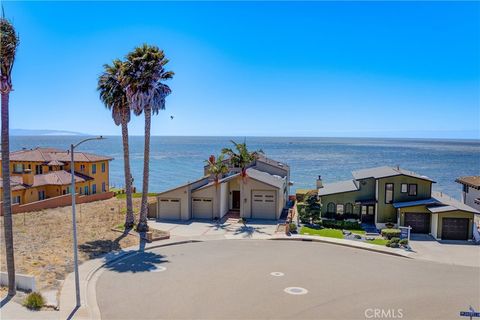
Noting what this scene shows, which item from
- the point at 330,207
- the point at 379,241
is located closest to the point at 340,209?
the point at 330,207

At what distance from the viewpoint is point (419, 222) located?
33.1 m

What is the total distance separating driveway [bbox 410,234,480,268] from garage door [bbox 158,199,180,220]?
20.5 m

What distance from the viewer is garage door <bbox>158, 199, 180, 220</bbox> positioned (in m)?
37.2

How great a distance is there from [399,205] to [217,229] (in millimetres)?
15841

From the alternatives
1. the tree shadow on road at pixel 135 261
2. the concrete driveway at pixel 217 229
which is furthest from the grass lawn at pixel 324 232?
the tree shadow on road at pixel 135 261

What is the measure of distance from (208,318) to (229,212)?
2392 centimetres

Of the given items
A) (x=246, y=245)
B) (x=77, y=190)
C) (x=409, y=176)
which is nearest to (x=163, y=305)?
(x=246, y=245)

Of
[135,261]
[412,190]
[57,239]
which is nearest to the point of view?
[135,261]

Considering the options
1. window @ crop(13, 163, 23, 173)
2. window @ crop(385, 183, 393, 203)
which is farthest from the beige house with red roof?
window @ crop(385, 183, 393, 203)

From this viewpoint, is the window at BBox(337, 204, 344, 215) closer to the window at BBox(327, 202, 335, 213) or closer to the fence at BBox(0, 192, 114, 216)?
the window at BBox(327, 202, 335, 213)

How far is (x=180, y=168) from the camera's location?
397 ft

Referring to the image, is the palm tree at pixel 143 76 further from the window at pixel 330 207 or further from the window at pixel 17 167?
the window at pixel 17 167

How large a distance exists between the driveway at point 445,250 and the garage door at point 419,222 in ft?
2.62

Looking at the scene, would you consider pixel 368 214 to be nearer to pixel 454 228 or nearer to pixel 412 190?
pixel 412 190
